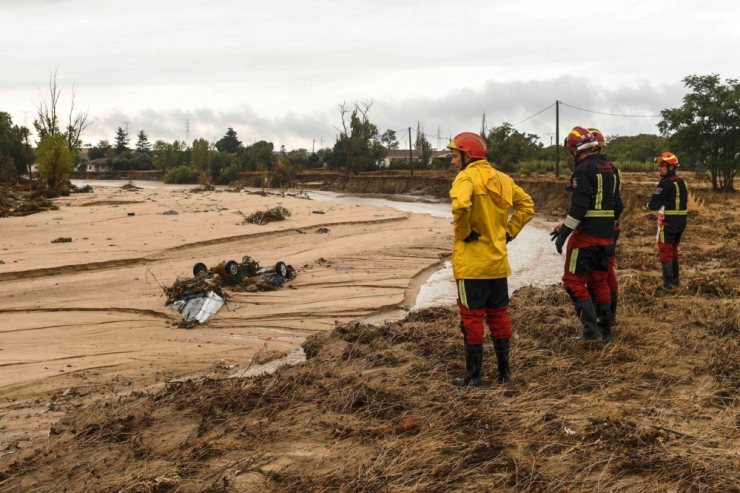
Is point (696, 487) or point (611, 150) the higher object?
point (611, 150)

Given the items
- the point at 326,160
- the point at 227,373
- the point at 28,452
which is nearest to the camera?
the point at 28,452

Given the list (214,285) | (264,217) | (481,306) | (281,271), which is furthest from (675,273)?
(264,217)

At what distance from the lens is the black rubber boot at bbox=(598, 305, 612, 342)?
5809mm

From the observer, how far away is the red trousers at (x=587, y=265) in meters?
5.71

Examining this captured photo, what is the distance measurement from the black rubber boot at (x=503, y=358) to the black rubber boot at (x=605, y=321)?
1.43 meters

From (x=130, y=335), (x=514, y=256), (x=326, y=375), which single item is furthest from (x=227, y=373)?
(x=514, y=256)

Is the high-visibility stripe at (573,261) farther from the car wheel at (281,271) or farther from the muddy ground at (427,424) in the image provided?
Result: the car wheel at (281,271)

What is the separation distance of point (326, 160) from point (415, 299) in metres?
63.1

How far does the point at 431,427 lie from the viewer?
3943mm

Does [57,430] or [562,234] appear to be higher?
[562,234]

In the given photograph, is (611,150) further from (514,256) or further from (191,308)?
(191,308)

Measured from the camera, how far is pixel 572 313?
278 inches

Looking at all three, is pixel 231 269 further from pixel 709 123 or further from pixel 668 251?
pixel 709 123

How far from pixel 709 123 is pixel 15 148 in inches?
1875
